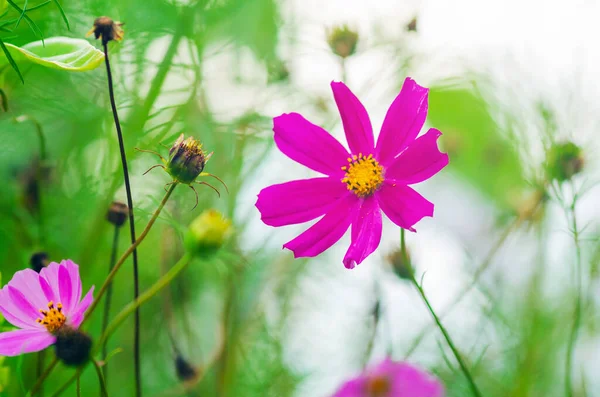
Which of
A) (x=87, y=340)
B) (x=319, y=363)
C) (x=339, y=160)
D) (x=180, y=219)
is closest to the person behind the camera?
(x=87, y=340)

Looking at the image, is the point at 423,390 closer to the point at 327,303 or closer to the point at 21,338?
the point at 21,338

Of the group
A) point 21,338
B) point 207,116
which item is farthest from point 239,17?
point 21,338

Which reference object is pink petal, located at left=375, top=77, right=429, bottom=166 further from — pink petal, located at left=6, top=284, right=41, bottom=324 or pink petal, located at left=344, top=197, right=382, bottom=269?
pink petal, located at left=6, top=284, right=41, bottom=324

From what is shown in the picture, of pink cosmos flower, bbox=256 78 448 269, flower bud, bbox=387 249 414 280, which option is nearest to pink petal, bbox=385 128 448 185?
pink cosmos flower, bbox=256 78 448 269

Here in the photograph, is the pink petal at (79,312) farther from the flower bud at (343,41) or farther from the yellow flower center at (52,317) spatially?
the flower bud at (343,41)

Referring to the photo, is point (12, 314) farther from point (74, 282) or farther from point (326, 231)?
point (326, 231)

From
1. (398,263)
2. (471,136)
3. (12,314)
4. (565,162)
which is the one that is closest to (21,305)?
(12,314)
